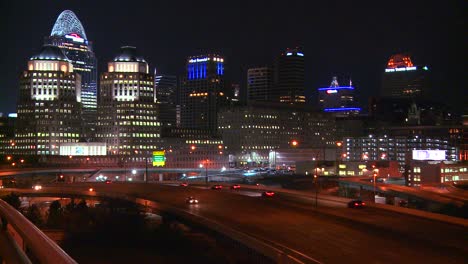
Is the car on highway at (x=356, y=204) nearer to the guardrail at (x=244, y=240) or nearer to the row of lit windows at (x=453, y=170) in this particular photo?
the guardrail at (x=244, y=240)

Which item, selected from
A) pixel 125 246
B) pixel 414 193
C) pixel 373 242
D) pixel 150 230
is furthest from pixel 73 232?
pixel 414 193

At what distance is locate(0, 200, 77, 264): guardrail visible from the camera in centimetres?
1571

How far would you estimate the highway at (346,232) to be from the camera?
32.2 m

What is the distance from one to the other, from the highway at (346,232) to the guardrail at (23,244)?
50.6 ft

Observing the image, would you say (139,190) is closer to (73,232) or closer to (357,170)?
(73,232)

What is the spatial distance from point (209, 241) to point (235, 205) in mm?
20732

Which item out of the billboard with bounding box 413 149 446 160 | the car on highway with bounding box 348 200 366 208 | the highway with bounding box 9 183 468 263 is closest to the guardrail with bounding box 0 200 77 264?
the highway with bounding box 9 183 468 263

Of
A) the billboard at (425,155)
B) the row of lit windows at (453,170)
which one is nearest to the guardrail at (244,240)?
the row of lit windows at (453,170)

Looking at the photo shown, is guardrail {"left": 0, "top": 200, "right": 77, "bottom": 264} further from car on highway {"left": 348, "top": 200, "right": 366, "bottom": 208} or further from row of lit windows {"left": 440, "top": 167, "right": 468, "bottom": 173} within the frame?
row of lit windows {"left": 440, "top": 167, "right": 468, "bottom": 173}

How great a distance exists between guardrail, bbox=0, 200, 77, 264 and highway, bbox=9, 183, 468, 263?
50.6 feet

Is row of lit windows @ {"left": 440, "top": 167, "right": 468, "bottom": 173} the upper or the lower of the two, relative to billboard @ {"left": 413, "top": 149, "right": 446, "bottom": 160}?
lower

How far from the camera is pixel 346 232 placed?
41.2 metres

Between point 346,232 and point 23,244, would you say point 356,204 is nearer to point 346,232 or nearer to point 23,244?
point 346,232

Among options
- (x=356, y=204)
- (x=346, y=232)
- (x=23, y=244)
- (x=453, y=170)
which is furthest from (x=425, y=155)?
(x=23, y=244)
